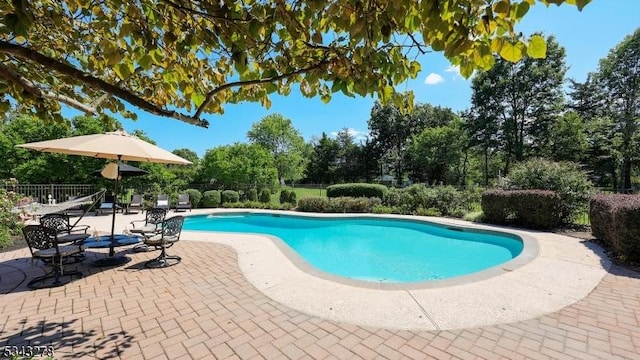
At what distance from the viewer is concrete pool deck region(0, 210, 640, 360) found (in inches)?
99.4

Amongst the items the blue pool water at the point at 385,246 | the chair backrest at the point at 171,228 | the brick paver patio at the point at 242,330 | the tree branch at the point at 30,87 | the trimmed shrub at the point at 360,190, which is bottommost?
the blue pool water at the point at 385,246

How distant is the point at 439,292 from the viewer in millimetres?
3811

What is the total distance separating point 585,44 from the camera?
9883mm

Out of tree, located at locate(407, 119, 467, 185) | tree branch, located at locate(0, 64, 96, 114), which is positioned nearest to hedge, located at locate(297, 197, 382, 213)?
tree branch, located at locate(0, 64, 96, 114)

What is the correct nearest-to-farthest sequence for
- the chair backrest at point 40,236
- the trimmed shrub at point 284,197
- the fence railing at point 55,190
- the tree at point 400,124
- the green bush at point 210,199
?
1. the chair backrest at point 40,236
2. the fence railing at point 55,190
3. the green bush at point 210,199
4. the trimmed shrub at point 284,197
5. the tree at point 400,124

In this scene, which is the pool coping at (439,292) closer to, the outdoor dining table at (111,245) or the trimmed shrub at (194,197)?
the outdoor dining table at (111,245)

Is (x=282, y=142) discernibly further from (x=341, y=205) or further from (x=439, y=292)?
(x=439, y=292)

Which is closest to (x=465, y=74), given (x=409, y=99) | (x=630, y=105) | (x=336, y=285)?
(x=409, y=99)

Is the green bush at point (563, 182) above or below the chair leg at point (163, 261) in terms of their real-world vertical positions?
above

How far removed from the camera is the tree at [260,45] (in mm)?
1551

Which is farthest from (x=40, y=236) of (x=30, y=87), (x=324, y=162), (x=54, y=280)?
(x=324, y=162)

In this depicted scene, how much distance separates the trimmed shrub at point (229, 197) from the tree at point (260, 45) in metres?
13.8

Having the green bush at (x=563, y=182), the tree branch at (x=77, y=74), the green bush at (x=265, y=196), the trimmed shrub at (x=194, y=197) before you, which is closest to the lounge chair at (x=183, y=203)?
the trimmed shrub at (x=194, y=197)

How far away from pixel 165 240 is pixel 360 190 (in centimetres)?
1306
